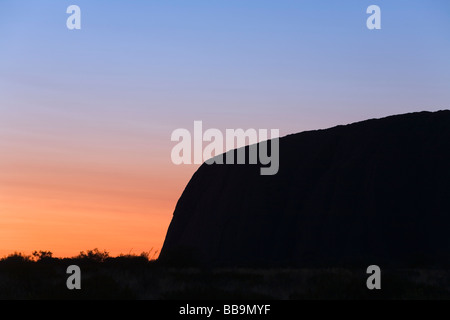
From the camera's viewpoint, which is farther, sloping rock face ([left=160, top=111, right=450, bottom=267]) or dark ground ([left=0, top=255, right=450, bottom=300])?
sloping rock face ([left=160, top=111, right=450, bottom=267])

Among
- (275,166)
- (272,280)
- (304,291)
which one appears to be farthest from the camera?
(275,166)

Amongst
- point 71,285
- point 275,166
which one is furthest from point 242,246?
point 71,285

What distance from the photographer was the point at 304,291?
81.7 feet

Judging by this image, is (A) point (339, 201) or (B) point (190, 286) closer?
(B) point (190, 286)

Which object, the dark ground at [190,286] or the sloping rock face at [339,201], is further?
the sloping rock face at [339,201]

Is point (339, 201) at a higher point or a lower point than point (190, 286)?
higher

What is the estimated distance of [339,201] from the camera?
250 feet

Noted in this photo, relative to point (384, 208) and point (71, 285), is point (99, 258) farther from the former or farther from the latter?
point (384, 208)

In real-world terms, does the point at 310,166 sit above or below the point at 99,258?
above

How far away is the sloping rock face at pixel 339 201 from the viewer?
6994 centimetres

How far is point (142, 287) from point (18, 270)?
704cm

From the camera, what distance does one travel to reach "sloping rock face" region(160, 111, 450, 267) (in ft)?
229

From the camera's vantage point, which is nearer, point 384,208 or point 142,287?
point 142,287
